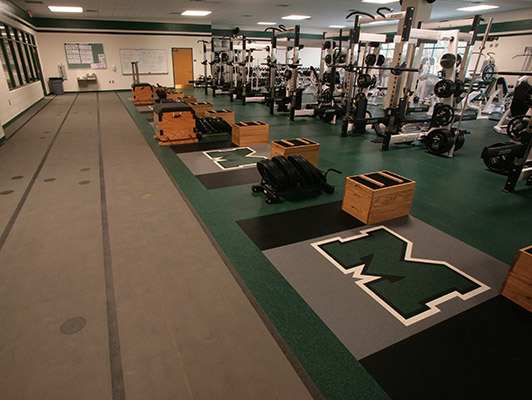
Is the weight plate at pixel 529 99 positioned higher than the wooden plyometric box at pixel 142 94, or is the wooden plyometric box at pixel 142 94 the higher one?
the weight plate at pixel 529 99

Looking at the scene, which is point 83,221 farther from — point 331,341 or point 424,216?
point 424,216

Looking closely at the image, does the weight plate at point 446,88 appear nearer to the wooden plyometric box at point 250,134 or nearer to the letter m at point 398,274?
the wooden plyometric box at point 250,134

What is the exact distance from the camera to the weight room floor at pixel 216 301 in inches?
65.4

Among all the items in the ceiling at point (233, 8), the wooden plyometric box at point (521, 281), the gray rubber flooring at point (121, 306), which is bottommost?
the gray rubber flooring at point (121, 306)

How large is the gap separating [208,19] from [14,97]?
994 centimetres

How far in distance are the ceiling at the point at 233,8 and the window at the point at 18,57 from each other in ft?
3.80

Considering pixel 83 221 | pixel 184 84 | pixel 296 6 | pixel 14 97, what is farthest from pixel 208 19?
pixel 83 221

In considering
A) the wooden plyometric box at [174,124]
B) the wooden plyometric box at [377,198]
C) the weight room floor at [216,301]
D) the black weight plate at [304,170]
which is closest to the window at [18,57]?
the wooden plyometric box at [174,124]

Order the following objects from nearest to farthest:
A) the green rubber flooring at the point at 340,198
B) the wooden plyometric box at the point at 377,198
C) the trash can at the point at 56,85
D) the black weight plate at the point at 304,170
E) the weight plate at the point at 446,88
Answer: the green rubber flooring at the point at 340,198, the wooden plyometric box at the point at 377,198, the black weight plate at the point at 304,170, the weight plate at the point at 446,88, the trash can at the point at 56,85

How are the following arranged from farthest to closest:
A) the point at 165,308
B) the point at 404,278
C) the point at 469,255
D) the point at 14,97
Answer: the point at 14,97 → the point at 469,255 → the point at 404,278 → the point at 165,308

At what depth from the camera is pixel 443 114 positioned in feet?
18.2

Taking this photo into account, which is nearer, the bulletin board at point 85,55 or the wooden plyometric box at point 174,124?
the wooden plyometric box at point 174,124

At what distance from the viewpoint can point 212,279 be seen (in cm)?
240

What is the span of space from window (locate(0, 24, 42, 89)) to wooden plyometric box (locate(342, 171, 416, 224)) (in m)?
9.38
